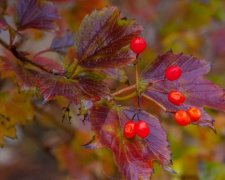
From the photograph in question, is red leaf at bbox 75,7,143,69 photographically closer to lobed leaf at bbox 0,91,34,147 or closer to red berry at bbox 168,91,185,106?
red berry at bbox 168,91,185,106

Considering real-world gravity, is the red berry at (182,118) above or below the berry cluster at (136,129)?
above

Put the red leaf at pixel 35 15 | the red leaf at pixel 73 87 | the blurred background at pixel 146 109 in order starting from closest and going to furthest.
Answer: the red leaf at pixel 73 87 → the red leaf at pixel 35 15 → the blurred background at pixel 146 109

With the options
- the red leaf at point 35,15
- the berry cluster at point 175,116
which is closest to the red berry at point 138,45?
the berry cluster at point 175,116

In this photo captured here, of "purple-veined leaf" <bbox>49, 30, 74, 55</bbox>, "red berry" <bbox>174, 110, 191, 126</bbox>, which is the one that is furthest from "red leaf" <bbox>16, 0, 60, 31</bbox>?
"red berry" <bbox>174, 110, 191, 126</bbox>

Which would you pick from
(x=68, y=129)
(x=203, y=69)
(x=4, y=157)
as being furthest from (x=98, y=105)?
(x=4, y=157)

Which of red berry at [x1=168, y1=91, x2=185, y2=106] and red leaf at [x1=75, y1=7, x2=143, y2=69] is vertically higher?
red leaf at [x1=75, y1=7, x2=143, y2=69]

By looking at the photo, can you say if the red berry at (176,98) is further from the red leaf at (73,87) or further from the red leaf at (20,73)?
Result: the red leaf at (20,73)
